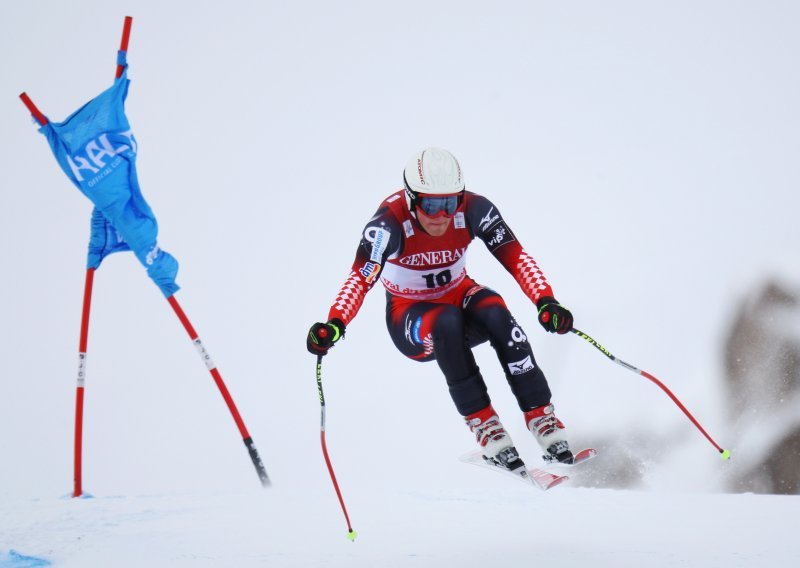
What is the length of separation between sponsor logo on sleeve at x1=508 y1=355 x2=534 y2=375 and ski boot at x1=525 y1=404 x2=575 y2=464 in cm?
26

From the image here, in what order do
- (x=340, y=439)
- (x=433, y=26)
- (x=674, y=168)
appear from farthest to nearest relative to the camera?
(x=433, y=26) < (x=674, y=168) < (x=340, y=439)

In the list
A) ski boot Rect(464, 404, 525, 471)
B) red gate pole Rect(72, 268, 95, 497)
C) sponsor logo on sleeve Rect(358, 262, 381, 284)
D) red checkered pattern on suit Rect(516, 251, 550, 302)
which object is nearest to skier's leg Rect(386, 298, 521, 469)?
ski boot Rect(464, 404, 525, 471)

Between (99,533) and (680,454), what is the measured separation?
24.9 ft

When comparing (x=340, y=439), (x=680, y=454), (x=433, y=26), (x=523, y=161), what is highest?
(x=433, y=26)

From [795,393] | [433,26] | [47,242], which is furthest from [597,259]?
[433,26]

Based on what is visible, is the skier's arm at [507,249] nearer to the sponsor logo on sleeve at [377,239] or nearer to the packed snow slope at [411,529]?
the sponsor logo on sleeve at [377,239]

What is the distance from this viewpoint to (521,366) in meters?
4.66

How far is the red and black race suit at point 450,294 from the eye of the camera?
183 inches

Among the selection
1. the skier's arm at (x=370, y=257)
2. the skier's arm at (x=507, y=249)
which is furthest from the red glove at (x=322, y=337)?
the skier's arm at (x=507, y=249)

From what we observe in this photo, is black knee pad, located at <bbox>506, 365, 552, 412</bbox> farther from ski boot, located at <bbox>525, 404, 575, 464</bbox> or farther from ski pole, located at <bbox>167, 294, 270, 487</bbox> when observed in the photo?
ski pole, located at <bbox>167, 294, 270, 487</bbox>

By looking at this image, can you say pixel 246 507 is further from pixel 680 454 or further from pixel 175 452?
pixel 175 452

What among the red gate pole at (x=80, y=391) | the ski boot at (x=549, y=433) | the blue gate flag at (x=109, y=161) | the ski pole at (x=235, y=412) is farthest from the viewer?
the ski pole at (x=235, y=412)

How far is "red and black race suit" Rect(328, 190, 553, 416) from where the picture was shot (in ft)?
15.3

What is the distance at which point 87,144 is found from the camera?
22.8 feet
